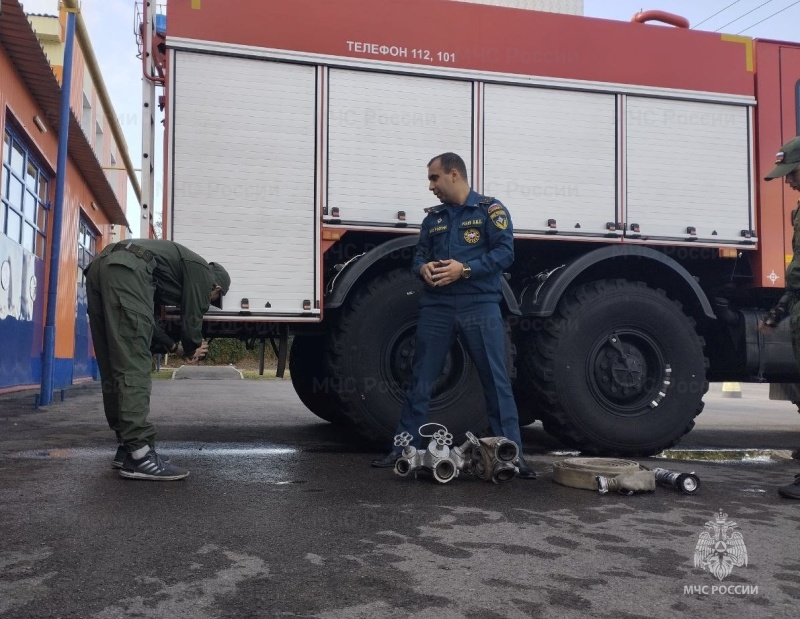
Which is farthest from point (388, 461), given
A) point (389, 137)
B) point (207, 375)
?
point (207, 375)

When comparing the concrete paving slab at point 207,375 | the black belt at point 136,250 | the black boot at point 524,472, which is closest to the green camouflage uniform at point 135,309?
the black belt at point 136,250

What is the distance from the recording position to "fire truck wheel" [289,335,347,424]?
6.13 m

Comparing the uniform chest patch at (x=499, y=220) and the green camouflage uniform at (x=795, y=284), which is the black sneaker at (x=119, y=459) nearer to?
the uniform chest patch at (x=499, y=220)

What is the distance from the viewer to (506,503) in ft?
11.6

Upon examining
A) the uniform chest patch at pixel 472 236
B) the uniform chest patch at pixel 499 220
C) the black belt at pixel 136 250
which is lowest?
the black belt at pixel 136 250

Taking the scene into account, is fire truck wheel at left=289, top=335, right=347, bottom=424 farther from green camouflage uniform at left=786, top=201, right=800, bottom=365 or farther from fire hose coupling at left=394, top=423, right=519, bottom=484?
green camouflage uniform at left=786, top=201, right=800, bottom=365

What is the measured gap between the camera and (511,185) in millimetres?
5180

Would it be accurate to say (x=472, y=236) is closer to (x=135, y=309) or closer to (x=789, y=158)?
(x=789, y=158)

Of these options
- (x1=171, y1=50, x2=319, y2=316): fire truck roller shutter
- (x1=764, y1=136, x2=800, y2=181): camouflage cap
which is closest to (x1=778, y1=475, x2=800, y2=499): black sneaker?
(x1=764, y1=136, x2=800, y2=181): camouflage cap

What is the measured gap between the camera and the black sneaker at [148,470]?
388cm

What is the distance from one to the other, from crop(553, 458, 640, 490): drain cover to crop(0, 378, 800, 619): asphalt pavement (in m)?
0.08

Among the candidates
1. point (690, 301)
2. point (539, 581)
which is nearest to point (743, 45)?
point (690, 301)

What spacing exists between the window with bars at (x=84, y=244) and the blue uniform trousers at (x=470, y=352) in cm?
1151

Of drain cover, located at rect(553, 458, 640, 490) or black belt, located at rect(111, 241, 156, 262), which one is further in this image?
black belt, located at rect(111, 241, 156, 262)
